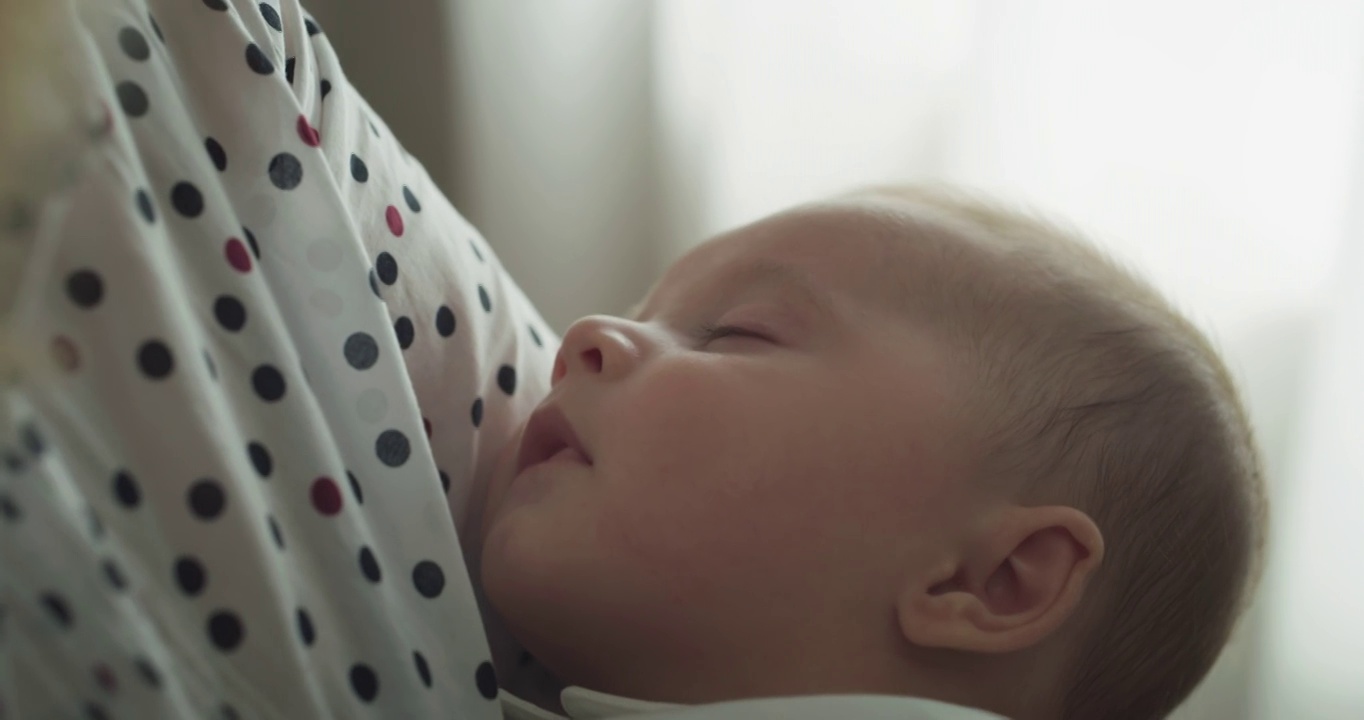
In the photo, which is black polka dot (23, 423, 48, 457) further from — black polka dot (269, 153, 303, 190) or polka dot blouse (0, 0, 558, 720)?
black polka dot (269, 153, 303, 190)

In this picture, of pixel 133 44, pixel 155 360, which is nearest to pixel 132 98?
pixel 133 44

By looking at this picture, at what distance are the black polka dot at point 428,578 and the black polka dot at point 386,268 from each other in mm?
203

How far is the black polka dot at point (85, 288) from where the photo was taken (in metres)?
0.49

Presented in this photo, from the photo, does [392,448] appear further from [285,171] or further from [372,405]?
[285,171]

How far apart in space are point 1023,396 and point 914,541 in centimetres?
12

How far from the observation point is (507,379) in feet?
2.87

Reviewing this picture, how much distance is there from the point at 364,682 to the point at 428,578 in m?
0.08

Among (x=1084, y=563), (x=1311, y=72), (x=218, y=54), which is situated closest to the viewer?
(x=218, y=54)

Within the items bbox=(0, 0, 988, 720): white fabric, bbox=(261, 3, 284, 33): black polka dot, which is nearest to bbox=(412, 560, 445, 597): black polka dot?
bbox=(0, 0, 988, 720): white fabric

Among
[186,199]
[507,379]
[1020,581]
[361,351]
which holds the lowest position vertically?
[1020,581]

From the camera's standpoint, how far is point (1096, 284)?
0.82 metres

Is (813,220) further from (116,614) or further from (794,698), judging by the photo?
(116,614)

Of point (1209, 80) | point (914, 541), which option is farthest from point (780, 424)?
point (1209, 80)

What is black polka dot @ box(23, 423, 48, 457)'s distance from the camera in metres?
0.45
